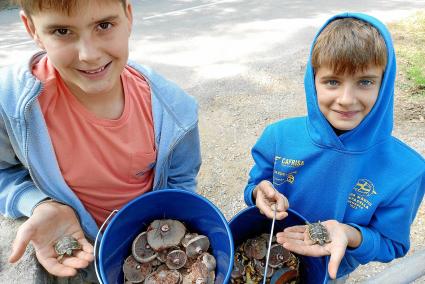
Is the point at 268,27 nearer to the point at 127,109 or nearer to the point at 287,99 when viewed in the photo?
the point at 287,99

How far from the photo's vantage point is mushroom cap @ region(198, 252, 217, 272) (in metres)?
1.40

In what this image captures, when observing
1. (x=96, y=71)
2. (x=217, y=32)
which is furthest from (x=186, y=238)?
(x=217, y=32)

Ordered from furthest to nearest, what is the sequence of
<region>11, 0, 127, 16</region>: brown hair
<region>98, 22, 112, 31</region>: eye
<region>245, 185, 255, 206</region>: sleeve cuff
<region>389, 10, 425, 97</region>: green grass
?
<region>389, 10, 425, 97</region>: green grass, <region>245, 185, 255, 206</region>: sleeve cuff, <region>98, 22, 112, 31</region>: eye, <region>11, 0, 127, 16</region>: brown hair

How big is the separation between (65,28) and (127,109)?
416mm

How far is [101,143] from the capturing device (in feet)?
5.02

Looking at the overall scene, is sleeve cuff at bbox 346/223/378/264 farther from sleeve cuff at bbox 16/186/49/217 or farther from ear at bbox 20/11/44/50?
ear at bbox 20/11/44/50

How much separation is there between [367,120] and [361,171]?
21 cm

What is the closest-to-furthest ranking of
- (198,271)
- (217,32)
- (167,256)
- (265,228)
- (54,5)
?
1. (54,5)
2. (198,271)
3. (167,256)
4. (265,228)
5. (217,32)

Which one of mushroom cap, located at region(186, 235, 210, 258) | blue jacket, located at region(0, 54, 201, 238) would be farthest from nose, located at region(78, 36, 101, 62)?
mushroom cap, located at region(186, 235, 210, 258)

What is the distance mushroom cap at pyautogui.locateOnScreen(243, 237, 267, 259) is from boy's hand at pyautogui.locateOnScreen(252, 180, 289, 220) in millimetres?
168

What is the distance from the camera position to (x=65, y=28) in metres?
1.25

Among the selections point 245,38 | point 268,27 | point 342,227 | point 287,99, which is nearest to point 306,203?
point 342,227

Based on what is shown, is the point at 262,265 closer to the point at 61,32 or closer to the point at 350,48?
the point at 350,48

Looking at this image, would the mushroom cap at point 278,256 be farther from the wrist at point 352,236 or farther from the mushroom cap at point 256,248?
the wrist at point 352,236
